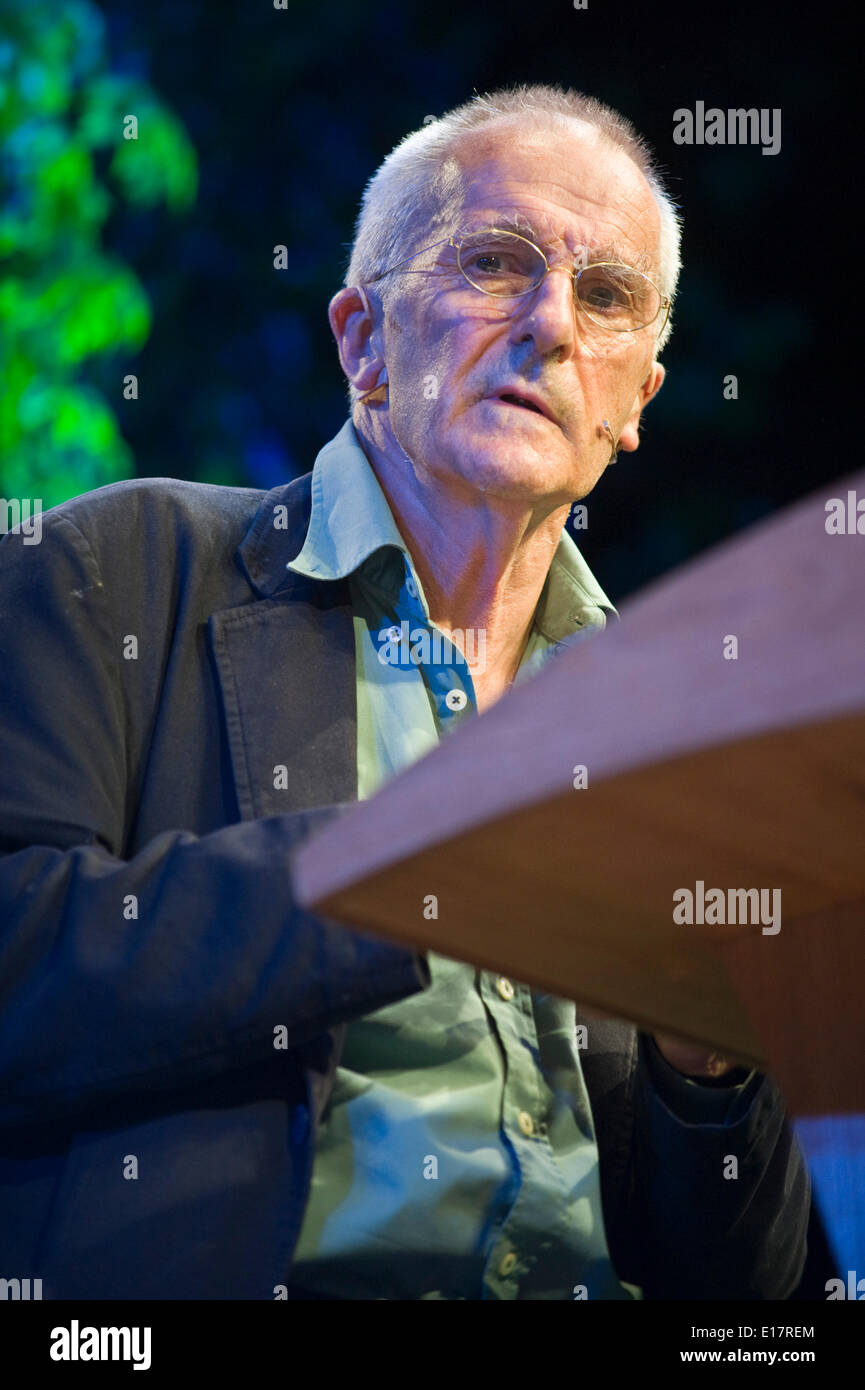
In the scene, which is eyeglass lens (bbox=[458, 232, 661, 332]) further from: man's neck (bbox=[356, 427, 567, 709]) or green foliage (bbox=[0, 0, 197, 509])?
green foliage (bbox=[0, 0, 197, 509])

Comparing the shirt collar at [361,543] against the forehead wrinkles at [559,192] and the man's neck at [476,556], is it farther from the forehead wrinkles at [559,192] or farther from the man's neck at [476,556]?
the forehead wrinkles at [559,192]

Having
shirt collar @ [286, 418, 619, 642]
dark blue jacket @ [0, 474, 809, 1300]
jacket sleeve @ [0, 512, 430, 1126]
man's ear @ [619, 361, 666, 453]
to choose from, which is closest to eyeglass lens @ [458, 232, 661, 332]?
man's ear @ [619, 361, 666, 453]

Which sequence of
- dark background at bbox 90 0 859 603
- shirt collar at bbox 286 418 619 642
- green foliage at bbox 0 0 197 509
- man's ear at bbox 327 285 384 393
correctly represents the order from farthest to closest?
green foliage at bbox 0 0 197 509 → dark background at bbox 90 0 859 603 → man's ear at bbox 327 285 384 393 → shirt collar at bbox 286 418 619 642

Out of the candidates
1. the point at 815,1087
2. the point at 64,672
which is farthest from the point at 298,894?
the point at 64,672

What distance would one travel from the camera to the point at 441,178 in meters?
1.69

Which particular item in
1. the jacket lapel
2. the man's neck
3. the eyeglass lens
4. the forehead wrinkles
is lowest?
the jacket lapel

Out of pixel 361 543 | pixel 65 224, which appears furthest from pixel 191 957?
pixel 65 224

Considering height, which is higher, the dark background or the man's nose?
the dark background

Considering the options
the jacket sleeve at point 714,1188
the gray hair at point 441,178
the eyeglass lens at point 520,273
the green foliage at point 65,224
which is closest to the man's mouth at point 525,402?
the eyeglass lens at point 520,273

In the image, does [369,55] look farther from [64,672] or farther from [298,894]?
[298,894]

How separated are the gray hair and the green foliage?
70 centimetres

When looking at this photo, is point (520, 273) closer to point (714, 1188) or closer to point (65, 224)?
point (714, 1188)

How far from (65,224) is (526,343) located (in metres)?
1.18

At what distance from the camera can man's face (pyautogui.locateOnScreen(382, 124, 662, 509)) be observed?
154 centimetres
